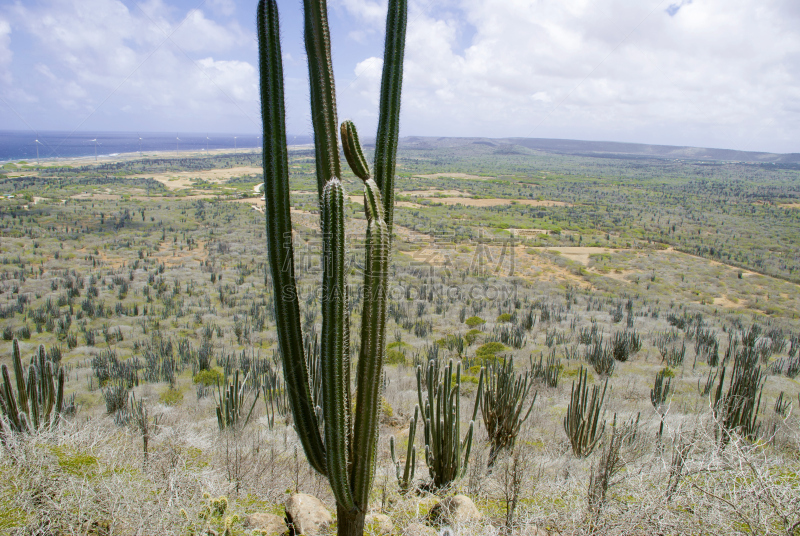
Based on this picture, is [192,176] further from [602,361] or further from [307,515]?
[307,515]

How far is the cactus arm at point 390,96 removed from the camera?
2785mm

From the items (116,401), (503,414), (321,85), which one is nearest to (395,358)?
(503,414)

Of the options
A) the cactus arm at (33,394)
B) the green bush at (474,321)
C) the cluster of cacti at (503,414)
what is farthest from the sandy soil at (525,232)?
the cactus arm at (33,394)

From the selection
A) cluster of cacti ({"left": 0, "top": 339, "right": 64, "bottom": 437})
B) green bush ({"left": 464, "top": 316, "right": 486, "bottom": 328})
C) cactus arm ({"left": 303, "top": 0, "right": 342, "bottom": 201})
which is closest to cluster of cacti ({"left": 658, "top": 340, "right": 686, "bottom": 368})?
green bush ({"left": 464, "top": 316, "right": 486, "bottom": 328})

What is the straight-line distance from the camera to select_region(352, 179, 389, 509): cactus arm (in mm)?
2445

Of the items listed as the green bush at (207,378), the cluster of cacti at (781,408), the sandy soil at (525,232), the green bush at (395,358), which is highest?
the cluster of cacti at (781,408)

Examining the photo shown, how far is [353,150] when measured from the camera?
2604 millimetres

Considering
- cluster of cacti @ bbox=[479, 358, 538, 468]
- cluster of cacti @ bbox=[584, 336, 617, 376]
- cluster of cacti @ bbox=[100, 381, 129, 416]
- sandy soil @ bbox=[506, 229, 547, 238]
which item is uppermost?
cluster of cacti @ bbox=[479, 358, 538, 468]

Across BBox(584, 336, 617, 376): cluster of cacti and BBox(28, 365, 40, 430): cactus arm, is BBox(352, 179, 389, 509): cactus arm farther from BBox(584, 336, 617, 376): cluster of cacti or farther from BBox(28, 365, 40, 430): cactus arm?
BBox(584, 336, 617, 376): cluster of cacti

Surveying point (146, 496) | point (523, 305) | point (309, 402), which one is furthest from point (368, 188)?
point (523, 305)

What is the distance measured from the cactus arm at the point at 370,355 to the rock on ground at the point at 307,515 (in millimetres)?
676

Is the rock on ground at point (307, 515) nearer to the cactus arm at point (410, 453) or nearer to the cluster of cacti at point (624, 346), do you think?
the cactus arm at point (410, 453)

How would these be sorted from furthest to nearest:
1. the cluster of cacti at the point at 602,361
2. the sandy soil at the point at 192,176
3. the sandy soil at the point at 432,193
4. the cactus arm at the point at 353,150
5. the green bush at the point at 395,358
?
the sandy soil at the point at 192,176
the sandy soil at the point at 432,193
the green bush at the point at 395,358
the cluster of cacti at the point at 602,361
the cactus arm at the point at 353,150

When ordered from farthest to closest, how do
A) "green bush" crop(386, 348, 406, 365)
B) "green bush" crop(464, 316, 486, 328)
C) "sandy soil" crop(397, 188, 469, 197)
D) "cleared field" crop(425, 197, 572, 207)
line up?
1. "sandy soil" crop(397, 188, 469, 197)
2. "cleared field" crop(425, 197, 572, 207)
3. "green bush" crop(464, 316, 486, 328)
4. "green bush" crop(386, 348, 406, 365)
